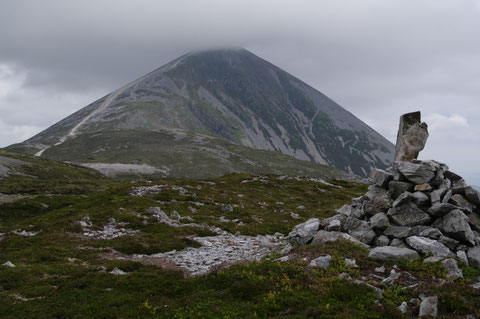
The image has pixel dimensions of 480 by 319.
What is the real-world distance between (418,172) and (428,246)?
23.3ft

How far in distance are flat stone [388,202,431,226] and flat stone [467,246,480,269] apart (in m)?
3.02

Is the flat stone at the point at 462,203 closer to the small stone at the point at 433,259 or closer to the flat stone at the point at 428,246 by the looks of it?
the flat stone at the point at 428,246

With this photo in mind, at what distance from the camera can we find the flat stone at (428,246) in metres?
17.7

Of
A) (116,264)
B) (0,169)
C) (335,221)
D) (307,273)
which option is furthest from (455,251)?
(0,169)

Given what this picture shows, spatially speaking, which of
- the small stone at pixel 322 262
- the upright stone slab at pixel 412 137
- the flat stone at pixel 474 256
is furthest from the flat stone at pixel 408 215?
the upright stone slab at pixel 412 137

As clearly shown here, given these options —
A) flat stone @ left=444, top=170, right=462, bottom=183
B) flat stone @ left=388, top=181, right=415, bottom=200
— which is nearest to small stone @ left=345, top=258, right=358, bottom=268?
flat stone @ left=388, top=181, right=415, bottom=200

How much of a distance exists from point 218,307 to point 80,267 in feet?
39.5

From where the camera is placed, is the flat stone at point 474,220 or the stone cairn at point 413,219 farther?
the flat stone at point 474,220

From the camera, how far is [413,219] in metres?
20.9

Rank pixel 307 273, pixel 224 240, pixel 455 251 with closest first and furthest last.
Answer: pixel 307 273
pixel 455 251
pixel 224 240

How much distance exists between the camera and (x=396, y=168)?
978 inches

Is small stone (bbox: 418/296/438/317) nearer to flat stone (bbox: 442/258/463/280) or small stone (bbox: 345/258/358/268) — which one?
flat stone (bbox: 442/258/463/280)

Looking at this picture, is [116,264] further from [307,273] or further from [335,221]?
[335,221]

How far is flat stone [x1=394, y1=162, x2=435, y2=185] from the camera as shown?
23.0 meters
